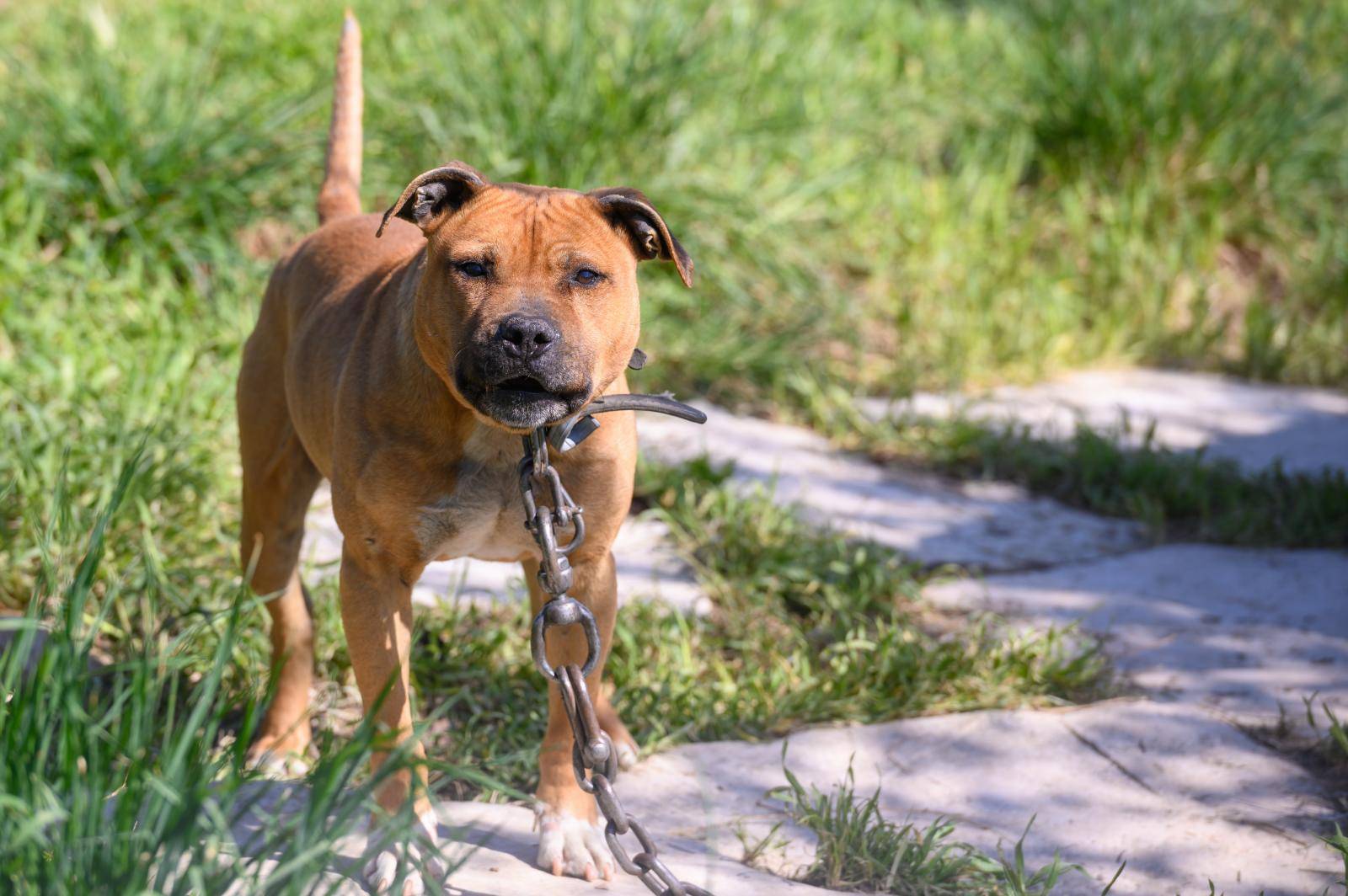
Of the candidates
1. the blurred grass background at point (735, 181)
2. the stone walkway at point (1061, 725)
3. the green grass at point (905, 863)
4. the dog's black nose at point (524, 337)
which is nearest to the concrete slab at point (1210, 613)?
the stone walkway at point (1061, 725)

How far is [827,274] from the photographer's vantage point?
692 cm

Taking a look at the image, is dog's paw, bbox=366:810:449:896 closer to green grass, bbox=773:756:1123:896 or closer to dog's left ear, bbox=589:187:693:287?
Result: green grass, bbox=773:756:1123:896

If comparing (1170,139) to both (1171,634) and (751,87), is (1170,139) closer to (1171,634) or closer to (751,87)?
(751,87)

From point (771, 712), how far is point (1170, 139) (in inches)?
194

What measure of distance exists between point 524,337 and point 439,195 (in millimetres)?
570

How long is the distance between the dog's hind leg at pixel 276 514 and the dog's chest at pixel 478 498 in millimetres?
857

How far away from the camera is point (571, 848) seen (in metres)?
3.08

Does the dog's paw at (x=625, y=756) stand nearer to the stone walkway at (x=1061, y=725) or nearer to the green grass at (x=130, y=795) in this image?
the stone walkway at (x=1061, y=725)

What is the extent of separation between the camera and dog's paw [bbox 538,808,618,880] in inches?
120

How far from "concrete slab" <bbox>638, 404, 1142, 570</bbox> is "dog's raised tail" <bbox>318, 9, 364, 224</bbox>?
69.7 inches

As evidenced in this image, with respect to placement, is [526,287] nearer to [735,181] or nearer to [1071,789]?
[1071,789]

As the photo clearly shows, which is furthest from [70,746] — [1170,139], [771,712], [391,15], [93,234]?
[1170,139]

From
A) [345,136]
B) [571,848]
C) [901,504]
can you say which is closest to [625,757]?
[571,848]

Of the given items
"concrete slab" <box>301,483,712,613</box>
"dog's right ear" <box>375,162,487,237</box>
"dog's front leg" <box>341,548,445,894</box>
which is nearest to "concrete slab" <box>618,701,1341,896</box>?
"dog's front leg" <box>341,548,445,894</box>
